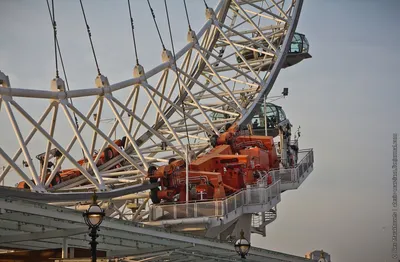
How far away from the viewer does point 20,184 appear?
5153 centimetres

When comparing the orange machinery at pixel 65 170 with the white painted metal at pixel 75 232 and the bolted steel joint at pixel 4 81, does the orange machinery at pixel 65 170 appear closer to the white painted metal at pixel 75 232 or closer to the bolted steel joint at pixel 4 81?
the bolted steel joint at pixel 4 81

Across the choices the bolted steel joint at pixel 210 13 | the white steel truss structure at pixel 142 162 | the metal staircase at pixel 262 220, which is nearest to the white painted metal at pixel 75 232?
the white steel truss structure at pixel 142 162

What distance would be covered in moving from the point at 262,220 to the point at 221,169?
12394 millimetres

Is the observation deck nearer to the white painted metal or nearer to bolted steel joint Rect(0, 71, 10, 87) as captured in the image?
bolted steel joint Rect(0, 71, 10, 87)

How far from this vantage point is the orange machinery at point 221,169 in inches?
2062

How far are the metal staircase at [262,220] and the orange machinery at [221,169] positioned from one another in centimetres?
489

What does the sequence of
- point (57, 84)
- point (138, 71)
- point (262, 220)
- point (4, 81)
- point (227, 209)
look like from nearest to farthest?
point (4, 81) → point (57, 84) → point (227, 209) → point (138, 71) → point (262, 220)

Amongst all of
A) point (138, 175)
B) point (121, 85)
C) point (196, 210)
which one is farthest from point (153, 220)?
point (121, 85)

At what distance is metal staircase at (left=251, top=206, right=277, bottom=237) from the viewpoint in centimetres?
6881

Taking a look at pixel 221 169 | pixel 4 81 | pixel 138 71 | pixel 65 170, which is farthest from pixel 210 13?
pixel 4 81

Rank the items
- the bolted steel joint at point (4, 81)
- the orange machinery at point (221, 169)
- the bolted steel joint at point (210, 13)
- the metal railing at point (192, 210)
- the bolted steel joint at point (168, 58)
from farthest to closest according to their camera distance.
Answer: the bolted steel joint at point (210, 13)
the bolted steel joint at point (168, 58)
the orange machinery at point (221, 169)
the metal railing at point (192, 210)
the bolted steel joint at point (4, 81)

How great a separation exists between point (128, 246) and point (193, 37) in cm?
3902

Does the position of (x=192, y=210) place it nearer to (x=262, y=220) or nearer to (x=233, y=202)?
(x=233, y=202)

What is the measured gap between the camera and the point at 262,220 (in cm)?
6906
